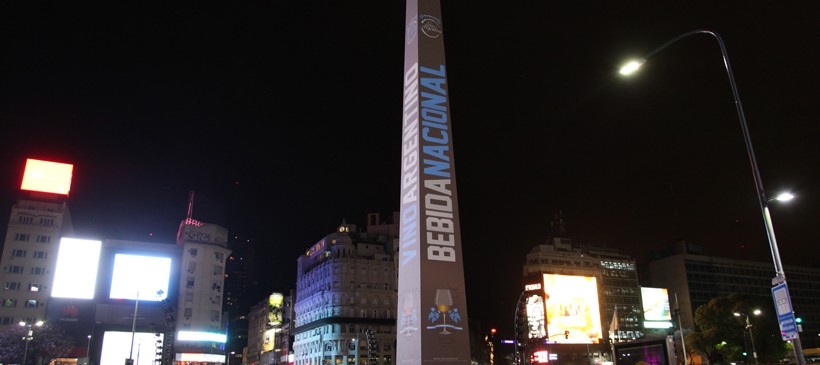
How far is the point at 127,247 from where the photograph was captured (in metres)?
76.9

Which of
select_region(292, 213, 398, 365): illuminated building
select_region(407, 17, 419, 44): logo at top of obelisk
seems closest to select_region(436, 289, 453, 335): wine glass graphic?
select_region(407, 17, 419, 44): logo at top of obelisk

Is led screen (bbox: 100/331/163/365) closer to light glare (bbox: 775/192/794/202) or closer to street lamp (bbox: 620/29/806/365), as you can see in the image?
street lamp (bbox: 620/29/806/365)

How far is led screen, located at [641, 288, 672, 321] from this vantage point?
9706cm

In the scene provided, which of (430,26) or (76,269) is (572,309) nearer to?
(76,269)

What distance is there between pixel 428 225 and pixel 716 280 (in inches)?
4976

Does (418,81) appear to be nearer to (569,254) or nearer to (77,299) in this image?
(77,299)

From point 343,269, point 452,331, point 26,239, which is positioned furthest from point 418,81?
point 343,269

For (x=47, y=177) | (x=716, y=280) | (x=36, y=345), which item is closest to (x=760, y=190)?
(x=36, y=345)

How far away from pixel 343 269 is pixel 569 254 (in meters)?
46.7

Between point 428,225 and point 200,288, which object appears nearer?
point 428,225

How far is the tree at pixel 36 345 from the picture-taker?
6000 cm

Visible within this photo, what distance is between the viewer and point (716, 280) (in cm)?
12488

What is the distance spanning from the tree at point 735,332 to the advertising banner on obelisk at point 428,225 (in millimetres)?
44261

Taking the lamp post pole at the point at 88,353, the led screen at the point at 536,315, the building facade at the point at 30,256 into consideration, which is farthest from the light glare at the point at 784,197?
the building facade at the point at 30,256
